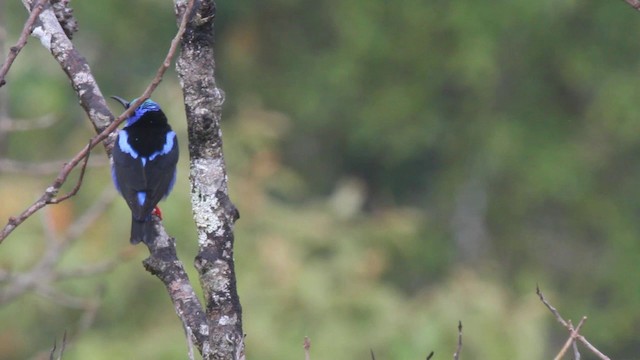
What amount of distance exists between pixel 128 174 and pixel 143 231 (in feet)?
3.25

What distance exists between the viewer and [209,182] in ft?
12.1

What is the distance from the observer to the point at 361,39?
16.3 meters

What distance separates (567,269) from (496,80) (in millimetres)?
2778

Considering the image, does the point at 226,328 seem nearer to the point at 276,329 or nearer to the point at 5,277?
the point at 5,277

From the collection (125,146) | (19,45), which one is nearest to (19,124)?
(125,146)

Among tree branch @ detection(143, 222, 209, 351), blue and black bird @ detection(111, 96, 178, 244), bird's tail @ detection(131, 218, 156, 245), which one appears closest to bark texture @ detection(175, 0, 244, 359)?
tree branch @ detection(143, 222, 209, 351)

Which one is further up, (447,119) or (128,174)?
(447,119)

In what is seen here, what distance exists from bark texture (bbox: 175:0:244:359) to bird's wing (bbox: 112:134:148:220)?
4.62 feet

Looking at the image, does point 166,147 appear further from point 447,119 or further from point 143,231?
point 447,119

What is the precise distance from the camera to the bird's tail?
13.4ft

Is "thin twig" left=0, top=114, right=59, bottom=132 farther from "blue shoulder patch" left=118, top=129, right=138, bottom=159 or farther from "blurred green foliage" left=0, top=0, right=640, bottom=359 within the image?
"blurred green foliage" left=0, top=0, right=640, bottom=359

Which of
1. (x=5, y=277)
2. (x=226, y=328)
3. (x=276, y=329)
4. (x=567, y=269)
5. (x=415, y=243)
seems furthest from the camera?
(x=567, y=269)

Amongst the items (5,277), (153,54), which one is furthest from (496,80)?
(5,277)

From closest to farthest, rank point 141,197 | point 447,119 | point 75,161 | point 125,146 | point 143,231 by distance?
point 75,161, point 143,231, point 141,197, point 125,146, point 447,119
